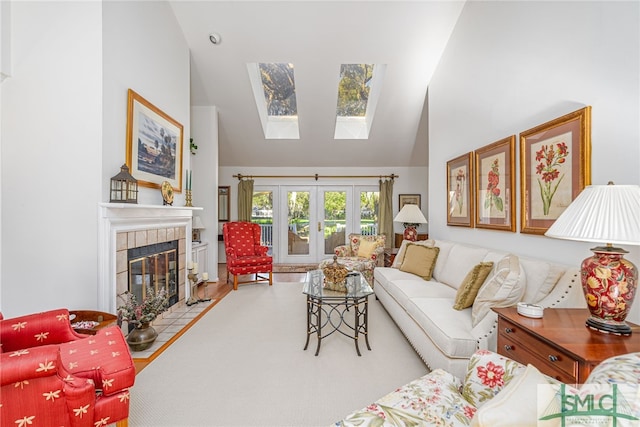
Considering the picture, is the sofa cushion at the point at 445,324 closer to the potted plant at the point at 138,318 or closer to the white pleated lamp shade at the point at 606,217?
the white pleated lamp shade at the point at 606,217

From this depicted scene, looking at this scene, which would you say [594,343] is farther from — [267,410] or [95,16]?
[95,16]

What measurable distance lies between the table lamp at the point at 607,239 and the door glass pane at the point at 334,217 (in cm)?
553

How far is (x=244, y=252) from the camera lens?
5.10 meters

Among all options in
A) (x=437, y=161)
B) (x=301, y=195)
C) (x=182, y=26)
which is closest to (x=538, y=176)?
(x=437, y=161)

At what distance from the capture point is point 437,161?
4.25 metres

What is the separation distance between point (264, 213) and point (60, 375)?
19.0 ft

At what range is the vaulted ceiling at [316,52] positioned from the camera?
361 cm

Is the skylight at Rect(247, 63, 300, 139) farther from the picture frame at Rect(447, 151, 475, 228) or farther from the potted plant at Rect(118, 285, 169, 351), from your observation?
the potted plant at Rect(118, 285, 169, 351)

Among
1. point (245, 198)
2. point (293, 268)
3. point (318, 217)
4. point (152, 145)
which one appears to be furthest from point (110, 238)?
point (318, 217)

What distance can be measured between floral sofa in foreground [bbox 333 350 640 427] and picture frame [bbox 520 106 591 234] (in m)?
1.46

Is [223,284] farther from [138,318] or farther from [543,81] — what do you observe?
[543,81]

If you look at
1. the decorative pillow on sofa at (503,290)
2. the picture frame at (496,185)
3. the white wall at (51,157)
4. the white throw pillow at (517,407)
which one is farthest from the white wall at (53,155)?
the picture frame at (496,185)

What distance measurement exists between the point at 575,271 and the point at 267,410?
2141 millimetres

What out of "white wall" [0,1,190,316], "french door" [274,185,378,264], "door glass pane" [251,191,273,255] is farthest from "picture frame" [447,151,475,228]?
"door glass pane" [251,191,273,255]
